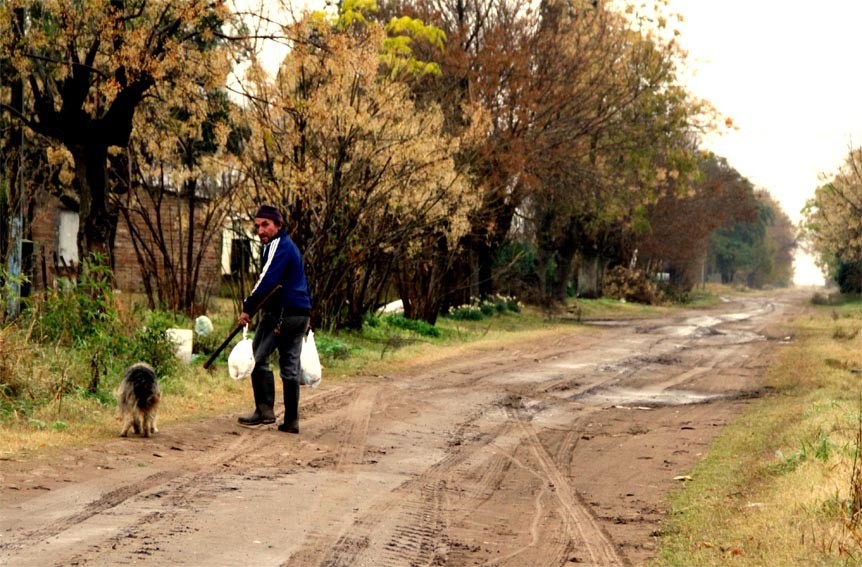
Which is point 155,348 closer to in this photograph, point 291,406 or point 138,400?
point 291,406

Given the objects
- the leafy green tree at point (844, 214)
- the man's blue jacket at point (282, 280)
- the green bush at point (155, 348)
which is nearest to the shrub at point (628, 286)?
the leafy green tree at point (844, 214)

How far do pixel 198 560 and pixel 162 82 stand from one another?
12569 mm

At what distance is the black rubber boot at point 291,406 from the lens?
1220 cm

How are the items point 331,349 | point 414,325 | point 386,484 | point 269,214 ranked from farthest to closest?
point 414,325 < point 331,349 < point 269,214 < point 386,484

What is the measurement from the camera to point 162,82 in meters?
18.0

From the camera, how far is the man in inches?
469

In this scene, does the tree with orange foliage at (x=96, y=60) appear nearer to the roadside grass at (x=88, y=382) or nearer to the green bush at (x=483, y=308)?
the roadside grass at (x=88, y=382)

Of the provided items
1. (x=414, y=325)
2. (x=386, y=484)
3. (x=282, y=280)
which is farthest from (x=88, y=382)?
(x=414, y=325)

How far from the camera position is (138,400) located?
11.2m

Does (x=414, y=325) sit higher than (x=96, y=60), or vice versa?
(x=96, y=60)

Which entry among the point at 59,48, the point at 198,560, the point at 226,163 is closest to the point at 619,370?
the point at 226,163

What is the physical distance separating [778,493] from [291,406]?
16.5 ft

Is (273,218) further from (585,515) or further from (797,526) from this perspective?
(797,526)

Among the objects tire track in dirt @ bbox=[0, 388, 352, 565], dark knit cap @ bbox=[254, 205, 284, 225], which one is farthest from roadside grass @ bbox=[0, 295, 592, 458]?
dark knit cap @ bbox=[254, 205, 284, 225]
